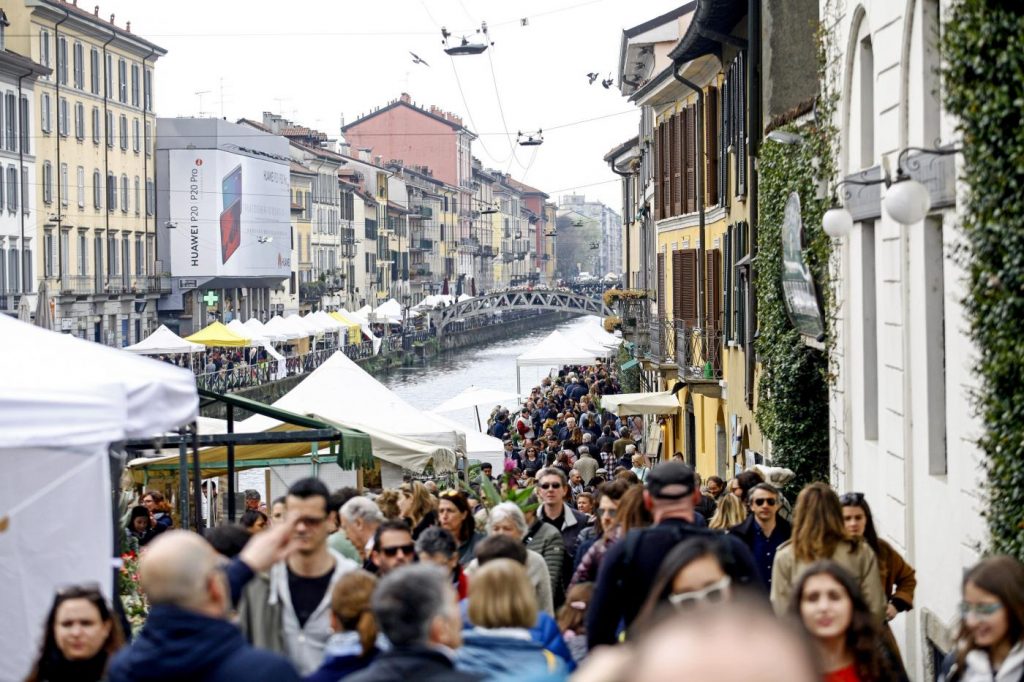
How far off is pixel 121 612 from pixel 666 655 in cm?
494

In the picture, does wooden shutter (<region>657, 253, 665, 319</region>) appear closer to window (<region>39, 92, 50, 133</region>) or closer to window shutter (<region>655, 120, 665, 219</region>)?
window shutter (<region>655, 120, 665, 219</region>)

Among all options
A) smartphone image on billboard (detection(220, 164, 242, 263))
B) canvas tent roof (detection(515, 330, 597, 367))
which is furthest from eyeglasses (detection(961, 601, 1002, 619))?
smartphone image on billboard (detection(220, 164, 242, 263))

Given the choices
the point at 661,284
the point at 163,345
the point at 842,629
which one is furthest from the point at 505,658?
the point at 163,345

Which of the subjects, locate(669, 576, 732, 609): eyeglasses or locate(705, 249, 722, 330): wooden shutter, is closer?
locate(669, 576, 732, 609): eyeglasses

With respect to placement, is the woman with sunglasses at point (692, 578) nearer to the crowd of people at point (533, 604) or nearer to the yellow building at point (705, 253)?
the crowd of people at point (533, 604)

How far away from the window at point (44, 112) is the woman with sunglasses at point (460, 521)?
48.9 m

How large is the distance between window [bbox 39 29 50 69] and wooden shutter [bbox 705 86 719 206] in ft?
118

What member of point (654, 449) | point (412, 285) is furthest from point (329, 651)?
point (412, 285)

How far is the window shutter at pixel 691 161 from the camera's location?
23844 millimetres

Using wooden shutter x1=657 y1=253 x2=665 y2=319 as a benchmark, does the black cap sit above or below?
below

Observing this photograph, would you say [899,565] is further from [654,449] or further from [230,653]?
[654,449]

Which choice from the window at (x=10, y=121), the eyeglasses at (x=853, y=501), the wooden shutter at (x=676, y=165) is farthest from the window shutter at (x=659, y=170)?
the window at (x=10, y=121)

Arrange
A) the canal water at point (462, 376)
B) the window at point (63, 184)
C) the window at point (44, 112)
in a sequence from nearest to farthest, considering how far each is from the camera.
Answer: the window at point (44, 112) < the window at point (63, 184) < the canal water at point (462, 376)

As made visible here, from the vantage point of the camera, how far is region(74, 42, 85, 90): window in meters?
57.3
